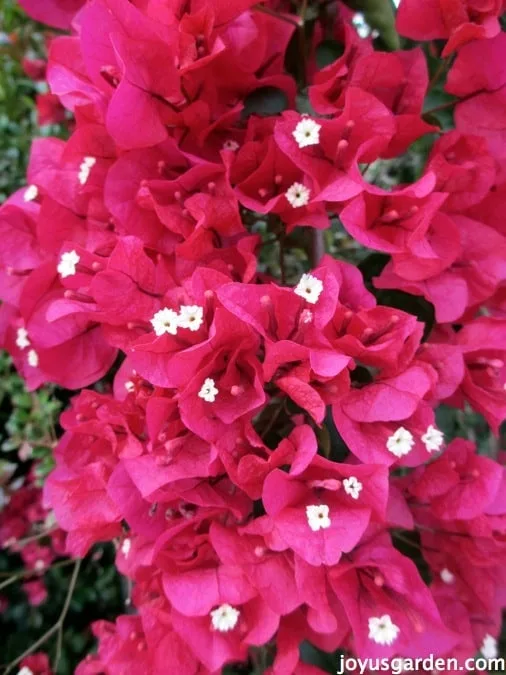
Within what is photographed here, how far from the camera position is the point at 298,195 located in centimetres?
63

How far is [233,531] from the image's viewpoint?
0.62m

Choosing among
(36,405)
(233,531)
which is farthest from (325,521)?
(36,405)

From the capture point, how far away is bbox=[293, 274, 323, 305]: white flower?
0.57 m

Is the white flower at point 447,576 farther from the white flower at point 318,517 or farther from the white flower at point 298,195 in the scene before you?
the white flower at point 298,195

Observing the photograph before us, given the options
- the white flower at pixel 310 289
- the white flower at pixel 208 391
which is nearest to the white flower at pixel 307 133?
the white flower at pixel 310 289

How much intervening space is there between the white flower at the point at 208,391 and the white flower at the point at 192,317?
0.05 m

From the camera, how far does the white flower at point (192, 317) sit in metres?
0.56

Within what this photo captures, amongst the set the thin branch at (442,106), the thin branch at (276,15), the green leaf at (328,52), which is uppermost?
the thin branch at (276,15)

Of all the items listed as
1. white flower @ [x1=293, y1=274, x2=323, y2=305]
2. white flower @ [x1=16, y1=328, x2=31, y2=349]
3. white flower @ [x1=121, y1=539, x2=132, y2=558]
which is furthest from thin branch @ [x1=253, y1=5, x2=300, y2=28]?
white flower @ [x1=121, y1=539, x2=132, y2=558]

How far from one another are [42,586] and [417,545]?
94cm

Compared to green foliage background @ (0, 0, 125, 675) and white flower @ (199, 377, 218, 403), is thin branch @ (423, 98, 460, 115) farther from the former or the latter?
green foliage background @ (0, 0, 125, 675)

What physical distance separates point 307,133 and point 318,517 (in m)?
0.35

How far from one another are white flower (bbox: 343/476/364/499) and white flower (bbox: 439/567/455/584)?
0.80 feet

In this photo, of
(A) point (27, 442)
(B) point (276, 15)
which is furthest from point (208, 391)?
(A) point (27, 442)
